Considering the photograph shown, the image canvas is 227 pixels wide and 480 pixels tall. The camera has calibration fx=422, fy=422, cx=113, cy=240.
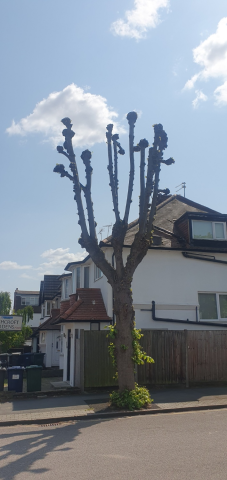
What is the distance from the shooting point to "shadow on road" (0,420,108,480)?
20.1 ft

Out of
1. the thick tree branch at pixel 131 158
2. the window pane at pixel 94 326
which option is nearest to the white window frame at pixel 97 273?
the window pane at pixel 94 326

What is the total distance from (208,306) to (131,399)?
298 inches

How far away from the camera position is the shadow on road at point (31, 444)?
241 inches

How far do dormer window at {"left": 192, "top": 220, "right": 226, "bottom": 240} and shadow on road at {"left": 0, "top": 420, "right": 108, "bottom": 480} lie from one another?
10619mm

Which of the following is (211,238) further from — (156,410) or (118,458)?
(118,458)

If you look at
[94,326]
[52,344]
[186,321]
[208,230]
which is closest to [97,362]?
[94,326]

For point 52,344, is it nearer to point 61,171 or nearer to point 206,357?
point 206,357

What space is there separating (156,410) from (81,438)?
3172 millimetres

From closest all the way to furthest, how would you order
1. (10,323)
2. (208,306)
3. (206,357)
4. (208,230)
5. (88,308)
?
(206,357) → (10,323) → (88,308) → (208,306) → (208,230)

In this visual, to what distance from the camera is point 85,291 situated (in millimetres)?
17250

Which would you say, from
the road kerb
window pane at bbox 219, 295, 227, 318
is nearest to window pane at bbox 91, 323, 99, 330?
window pane at bbox 219, 295, 227, 318

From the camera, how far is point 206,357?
1468 cm

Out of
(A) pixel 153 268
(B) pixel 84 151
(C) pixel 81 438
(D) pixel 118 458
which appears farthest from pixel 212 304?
(D) pixel 118 458

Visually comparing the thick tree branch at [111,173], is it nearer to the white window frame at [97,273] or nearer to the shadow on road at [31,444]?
the shadow on road at [31,444]
